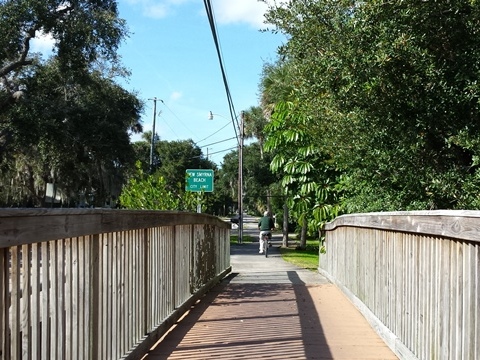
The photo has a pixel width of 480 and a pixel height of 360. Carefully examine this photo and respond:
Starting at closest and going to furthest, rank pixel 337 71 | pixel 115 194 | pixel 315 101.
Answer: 1. pixel 337 71
2. pixel 315 101
3. pixel 115 194

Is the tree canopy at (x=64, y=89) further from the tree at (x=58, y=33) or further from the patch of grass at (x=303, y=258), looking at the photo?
the patch of grass at (x=303, y=258)

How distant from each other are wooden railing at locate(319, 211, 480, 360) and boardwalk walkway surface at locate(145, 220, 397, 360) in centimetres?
32

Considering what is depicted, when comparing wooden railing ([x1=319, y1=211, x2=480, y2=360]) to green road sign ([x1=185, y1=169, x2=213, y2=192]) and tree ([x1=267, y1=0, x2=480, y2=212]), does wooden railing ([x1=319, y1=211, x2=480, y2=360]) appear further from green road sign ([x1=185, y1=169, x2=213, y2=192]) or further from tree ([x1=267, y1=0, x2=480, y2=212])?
green road sign ([x1=185, y1=169, x2=213, y2=192])

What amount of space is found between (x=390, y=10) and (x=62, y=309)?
5948 mm

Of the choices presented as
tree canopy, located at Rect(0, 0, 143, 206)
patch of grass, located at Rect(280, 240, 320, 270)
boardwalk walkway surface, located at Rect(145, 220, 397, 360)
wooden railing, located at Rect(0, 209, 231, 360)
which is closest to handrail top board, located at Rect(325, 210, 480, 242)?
boardwalk walkway surface, located at Rect(145, 220, 397, 360)

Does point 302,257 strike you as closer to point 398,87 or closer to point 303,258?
point 303,258

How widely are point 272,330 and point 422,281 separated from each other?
225 cm

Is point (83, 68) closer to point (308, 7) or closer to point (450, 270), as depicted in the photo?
point (308, 7)

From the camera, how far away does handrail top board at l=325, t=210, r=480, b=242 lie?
11.1 ft

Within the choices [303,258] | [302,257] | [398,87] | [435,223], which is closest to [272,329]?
[435,223]

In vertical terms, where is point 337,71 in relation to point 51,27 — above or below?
below

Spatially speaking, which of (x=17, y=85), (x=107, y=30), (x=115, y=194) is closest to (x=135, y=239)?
(x=107, y=30)

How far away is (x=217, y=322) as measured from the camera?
6949mm

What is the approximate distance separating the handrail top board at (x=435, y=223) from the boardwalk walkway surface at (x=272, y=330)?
127 centimetres
